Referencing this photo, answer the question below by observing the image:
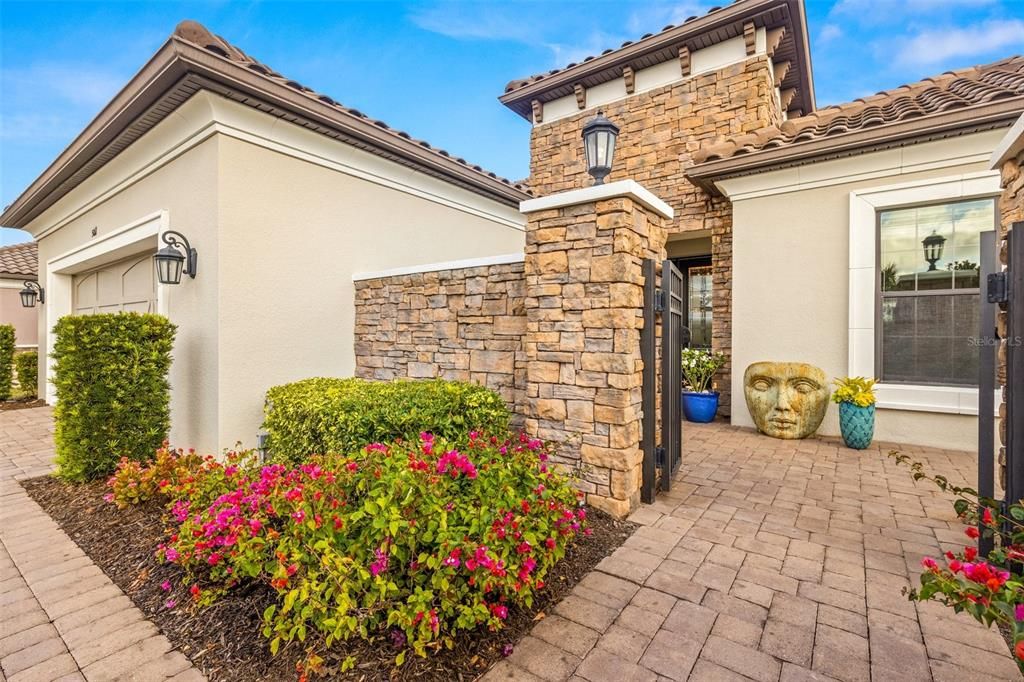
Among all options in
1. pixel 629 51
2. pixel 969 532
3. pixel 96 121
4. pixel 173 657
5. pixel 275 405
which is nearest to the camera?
pixel 173 657

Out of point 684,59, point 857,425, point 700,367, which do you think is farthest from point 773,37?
point 857,425

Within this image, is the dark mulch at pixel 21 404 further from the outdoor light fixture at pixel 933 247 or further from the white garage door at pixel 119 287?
the outdoor light fixture at pixel 933 247

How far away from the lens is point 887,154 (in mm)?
5410

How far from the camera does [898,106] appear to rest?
544cm

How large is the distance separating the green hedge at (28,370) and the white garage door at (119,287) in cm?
287

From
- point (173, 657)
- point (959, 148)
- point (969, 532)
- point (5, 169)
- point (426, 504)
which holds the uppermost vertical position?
point (5, 169)

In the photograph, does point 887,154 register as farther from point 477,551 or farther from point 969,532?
point 477,551

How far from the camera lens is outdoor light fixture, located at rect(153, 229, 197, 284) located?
4543mm

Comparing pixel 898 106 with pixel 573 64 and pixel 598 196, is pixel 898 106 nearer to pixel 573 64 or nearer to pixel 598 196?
pixel 598 196

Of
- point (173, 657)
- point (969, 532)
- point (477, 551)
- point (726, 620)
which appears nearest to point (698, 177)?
point (969, 532)

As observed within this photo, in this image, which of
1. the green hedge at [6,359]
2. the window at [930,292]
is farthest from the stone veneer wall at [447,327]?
the green hedge at [6,359]

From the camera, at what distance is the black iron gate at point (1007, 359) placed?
2395 mm

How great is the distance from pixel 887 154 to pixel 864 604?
531 centimetres

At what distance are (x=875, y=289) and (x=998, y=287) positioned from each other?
3556 mm
